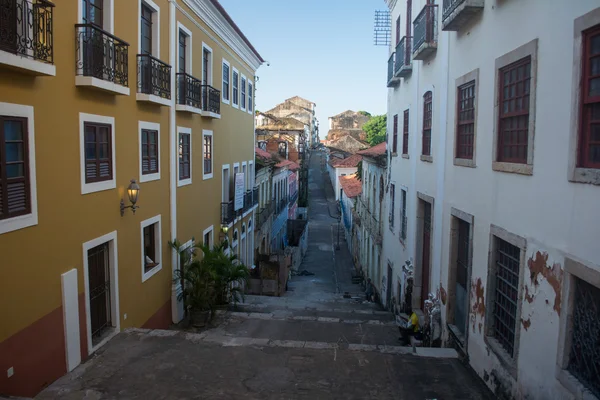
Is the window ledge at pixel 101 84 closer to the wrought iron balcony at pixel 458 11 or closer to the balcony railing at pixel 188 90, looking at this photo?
the balcony railing at pixel 188 90

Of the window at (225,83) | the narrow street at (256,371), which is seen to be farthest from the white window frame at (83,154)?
the window at (225,83)

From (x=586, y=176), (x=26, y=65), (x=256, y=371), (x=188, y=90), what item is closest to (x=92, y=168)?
(x=26, y=65)

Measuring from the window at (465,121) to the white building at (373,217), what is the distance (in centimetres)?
1005

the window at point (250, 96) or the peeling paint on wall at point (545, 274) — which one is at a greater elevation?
the window at point (250, 96)

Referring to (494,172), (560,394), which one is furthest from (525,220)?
(560,394)

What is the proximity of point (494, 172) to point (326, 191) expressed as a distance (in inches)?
2569

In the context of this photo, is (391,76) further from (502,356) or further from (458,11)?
(502,356)

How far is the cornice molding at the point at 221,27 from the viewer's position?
14839 mm

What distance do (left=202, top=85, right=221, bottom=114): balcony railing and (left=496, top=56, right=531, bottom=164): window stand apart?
9.91m

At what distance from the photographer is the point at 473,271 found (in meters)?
9.30

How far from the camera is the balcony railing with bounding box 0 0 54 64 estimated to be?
625 cm

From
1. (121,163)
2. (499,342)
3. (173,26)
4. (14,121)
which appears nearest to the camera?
(14,121)

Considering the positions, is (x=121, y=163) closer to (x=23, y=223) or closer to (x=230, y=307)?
(x=23, y=223)

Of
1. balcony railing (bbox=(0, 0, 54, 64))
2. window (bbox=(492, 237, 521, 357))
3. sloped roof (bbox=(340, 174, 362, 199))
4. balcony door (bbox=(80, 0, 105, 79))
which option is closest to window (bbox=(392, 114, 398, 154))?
window (bbox=(492, 237, 521, 357))
